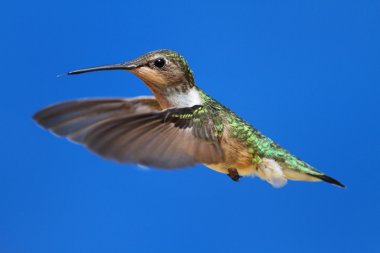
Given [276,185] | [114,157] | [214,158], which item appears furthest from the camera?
[276,185]

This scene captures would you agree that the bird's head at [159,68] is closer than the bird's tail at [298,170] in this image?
Yes

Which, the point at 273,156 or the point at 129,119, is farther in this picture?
the point at 273,156

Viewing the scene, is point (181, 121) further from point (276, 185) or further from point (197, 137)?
point (276, 185)

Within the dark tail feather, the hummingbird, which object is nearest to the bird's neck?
the hummingbird

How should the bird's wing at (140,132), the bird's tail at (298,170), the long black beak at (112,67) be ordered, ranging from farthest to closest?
the bird's tail at (298,170) < the long black beak at (112,67) < the bird's wing at (140,132)

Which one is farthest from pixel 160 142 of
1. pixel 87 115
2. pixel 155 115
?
pixel 87 115

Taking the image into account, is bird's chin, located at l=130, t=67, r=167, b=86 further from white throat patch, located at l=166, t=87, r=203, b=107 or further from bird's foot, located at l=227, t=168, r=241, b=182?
bird's foot, located at l=227, t=168, r=241, b=182

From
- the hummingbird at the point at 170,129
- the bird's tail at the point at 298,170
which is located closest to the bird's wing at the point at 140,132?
the hummingbird at the point at 170,129

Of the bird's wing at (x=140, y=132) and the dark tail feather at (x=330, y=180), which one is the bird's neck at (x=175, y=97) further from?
the dark tail feather at (x=330, y=180)

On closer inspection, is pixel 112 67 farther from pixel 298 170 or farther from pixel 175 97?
pixel 298 170
